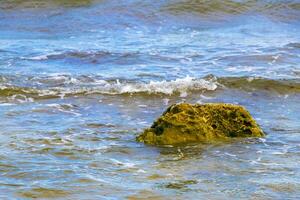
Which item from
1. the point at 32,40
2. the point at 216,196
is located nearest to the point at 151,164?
the point at 216,196

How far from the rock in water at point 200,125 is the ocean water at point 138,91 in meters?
0.14

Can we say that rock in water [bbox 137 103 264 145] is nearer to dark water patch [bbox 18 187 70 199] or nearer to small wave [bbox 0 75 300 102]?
dark water patch [bbox 18 187 70 199]

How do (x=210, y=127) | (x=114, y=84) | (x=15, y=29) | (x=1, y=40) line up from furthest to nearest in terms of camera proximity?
(x=15, y=29) → (x=1, y=40) → (x=114, y=84) → (x=210, y=127)

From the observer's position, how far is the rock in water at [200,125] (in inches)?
268

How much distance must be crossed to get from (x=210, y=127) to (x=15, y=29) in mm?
9330

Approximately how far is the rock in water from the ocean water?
14 cm

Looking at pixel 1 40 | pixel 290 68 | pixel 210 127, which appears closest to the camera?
pixel 210 127

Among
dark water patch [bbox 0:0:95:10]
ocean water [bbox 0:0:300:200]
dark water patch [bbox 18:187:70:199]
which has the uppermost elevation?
dark water patch [bbox 0:0:95:10]

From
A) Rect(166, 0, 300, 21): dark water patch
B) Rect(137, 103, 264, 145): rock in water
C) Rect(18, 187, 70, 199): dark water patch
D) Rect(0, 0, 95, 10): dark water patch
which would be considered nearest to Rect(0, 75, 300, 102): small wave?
Rect(137, 103, 264, 145): rock in water

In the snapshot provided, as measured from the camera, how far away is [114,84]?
9.92 metres

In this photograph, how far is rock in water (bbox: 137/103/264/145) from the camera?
680cm

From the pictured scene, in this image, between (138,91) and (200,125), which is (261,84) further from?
(200,125)

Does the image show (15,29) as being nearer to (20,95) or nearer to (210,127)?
(20,95)

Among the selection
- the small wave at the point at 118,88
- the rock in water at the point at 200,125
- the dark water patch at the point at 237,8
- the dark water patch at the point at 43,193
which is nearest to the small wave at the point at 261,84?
the small wave at the point at 118,88
